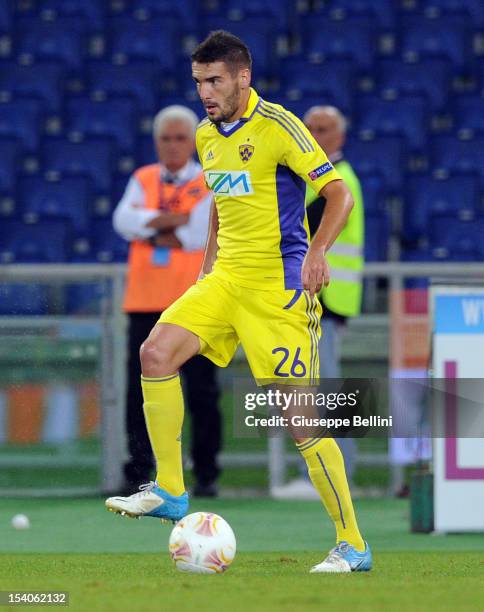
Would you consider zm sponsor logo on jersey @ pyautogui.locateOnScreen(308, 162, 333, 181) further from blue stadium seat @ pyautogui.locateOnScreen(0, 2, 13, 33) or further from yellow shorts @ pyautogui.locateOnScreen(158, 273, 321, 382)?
blue stadium seat @ pyautogui.locateOnScreen(0, 2, 13, 33)

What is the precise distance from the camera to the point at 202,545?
4453 millimetres

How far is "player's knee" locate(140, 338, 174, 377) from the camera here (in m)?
4.63

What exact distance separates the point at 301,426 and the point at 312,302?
420 mm

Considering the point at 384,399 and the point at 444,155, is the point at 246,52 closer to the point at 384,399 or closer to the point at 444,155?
the point at 384,399

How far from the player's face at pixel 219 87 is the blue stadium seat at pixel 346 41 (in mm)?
7854

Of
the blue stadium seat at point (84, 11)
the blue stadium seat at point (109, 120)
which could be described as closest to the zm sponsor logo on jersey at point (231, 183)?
the blue stadium seat at point (109, 120)

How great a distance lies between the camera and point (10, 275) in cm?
798

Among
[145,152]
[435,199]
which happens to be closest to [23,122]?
[145,152]

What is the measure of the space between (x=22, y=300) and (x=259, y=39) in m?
5.41

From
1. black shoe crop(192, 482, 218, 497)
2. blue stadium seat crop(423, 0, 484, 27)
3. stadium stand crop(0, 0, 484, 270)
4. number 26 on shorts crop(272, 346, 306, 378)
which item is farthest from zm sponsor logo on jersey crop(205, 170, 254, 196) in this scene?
blue stadium seat crop(423, 0, 484, 27)

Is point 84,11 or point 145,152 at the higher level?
point 84,11

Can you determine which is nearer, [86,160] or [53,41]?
[86,160]

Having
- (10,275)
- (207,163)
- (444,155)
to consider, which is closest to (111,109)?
(444,155)

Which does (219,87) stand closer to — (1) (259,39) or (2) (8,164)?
(2) (8,164)
